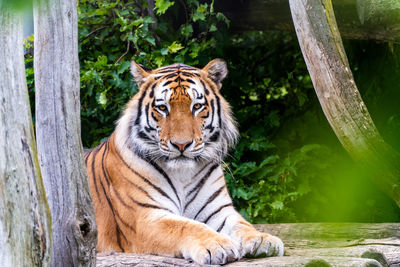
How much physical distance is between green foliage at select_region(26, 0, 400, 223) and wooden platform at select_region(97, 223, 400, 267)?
57 centimetres

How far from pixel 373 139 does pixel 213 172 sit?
1182 mm

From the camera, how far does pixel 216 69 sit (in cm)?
407

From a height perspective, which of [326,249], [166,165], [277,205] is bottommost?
[277,205]

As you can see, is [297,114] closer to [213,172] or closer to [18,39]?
[213,172]

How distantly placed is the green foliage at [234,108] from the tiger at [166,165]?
1369 millimetres

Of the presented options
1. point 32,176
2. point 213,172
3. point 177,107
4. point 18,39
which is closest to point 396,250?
point 213,172

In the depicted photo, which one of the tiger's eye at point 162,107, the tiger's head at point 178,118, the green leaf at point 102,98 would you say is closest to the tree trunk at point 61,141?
the tiger's head at point 178,118

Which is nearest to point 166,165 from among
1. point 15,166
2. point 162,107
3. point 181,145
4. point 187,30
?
point 181,145

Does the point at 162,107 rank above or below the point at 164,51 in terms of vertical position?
below

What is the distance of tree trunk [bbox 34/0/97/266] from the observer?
100 inches

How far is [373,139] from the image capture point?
391 cm

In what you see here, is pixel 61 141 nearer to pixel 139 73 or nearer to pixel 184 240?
pixel 184 240

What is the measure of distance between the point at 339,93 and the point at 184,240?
5.16ft

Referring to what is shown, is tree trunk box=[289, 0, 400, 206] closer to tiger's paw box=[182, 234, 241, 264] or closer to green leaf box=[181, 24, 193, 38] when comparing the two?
tiger's paw box=[182, 234, 241, 264]
